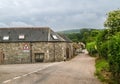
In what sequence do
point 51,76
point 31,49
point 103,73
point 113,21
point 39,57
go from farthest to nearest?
point 39,57
point 31,49
point 113,21
point 103,73
point 51,76

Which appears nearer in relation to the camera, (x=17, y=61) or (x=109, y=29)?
(x=109, y=29)

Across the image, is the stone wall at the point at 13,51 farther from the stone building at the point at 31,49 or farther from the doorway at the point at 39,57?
the doorway at the point at 39,57

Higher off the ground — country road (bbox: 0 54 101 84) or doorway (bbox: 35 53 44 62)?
doorway (bbox: 35 53 44 62)

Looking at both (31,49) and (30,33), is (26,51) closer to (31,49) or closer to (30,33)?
(31,49)

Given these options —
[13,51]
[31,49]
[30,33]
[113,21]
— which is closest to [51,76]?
[113,21]

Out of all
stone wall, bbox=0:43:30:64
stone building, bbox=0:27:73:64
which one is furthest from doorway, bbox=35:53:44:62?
stone wall, bbox=0:43:30:64

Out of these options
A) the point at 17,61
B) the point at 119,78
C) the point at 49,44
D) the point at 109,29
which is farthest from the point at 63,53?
the point at 119,78

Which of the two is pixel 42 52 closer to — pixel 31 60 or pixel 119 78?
pixel 31 60

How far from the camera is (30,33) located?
66812 mm

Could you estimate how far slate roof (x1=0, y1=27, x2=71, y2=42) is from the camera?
65.5 m

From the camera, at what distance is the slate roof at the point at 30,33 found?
6550cm

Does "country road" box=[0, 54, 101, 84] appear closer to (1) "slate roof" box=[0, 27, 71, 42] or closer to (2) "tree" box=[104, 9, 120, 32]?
(2) "tree" box=[104, 9, 120, 32]

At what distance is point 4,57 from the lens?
65062mm

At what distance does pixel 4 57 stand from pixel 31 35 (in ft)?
20.7
